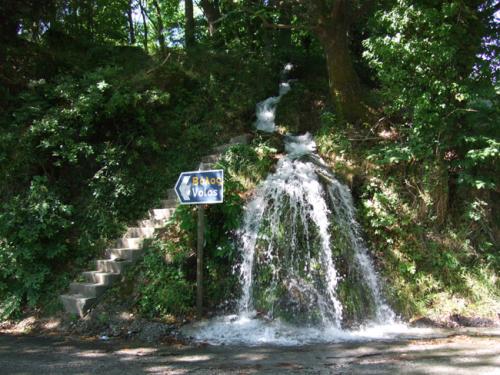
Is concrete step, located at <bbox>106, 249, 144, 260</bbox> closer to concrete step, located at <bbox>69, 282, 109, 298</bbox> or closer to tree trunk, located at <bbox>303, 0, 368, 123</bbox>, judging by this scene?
concrete step, located at <bbox>69, 282, 109, 298</bbox>

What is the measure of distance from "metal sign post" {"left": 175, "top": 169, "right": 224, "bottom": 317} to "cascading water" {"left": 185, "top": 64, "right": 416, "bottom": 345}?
708mm

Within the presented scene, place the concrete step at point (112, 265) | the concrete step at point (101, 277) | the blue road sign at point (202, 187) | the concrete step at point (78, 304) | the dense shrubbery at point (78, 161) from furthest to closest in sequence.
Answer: the dense shrubbery at point (78, 161)
the concrete step at point (112, 265)
the concrete step at point (101, 277)
the concrete step at point (78, 304)
the blue road sign at point (202, 187)

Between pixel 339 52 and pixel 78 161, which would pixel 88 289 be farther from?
pixel 339 52

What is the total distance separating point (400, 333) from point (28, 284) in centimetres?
631

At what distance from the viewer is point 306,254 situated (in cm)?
744

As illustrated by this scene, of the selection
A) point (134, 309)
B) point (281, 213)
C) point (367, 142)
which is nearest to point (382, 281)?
point (281, 213)

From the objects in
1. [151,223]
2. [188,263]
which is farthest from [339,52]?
[188,263]

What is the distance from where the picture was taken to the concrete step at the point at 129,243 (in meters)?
8.11

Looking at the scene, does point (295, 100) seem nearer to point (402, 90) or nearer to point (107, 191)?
point (402, 90)

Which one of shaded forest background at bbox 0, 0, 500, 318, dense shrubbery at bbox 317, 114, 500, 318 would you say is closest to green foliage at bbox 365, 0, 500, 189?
shaded forest background at bbox 0, 0, 500, 318

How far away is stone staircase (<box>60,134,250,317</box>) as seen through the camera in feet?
23.6

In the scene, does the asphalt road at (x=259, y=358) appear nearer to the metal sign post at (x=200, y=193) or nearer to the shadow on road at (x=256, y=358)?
the shadow on road at (x=256, y=358)

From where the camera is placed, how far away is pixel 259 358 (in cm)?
512

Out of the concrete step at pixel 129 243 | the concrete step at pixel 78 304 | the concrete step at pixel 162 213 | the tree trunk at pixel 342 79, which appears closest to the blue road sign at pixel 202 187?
the concrete step at pixel 162 213
